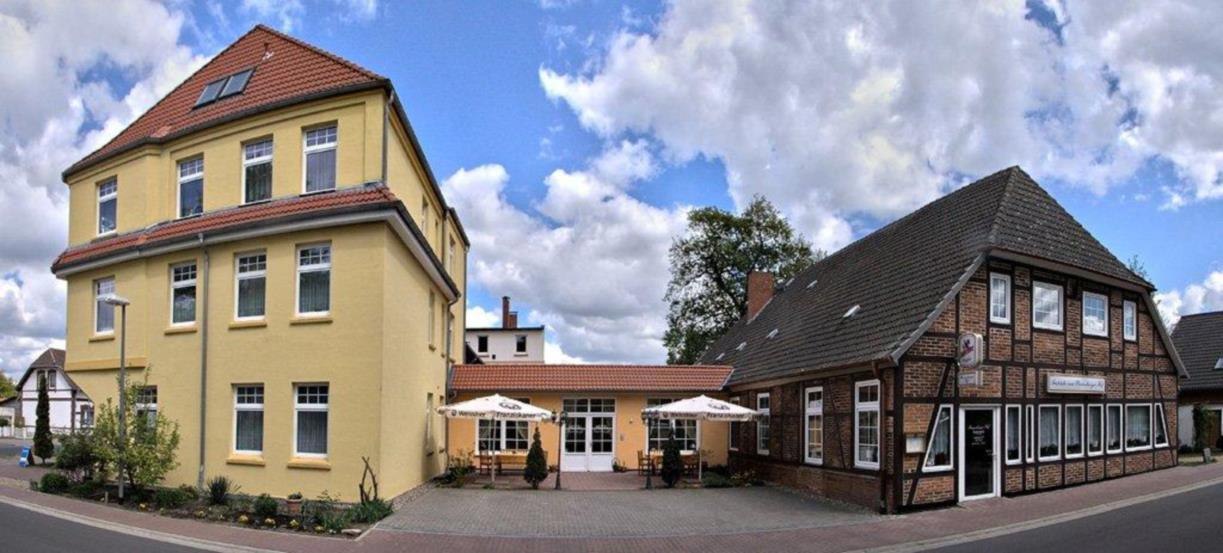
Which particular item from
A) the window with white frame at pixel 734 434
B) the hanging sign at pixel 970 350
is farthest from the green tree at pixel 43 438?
the hanging sign at pixel 970 350

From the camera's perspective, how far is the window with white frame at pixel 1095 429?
1967 centimetres

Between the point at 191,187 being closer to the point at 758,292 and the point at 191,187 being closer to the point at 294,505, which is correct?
the point at 294,505

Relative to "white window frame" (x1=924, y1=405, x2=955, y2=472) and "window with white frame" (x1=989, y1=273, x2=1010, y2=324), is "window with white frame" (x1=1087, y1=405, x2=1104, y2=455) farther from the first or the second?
"white window frame" (x1=924, y1=405, x2=955, y2=472)

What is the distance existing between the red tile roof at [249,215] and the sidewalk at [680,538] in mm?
5789

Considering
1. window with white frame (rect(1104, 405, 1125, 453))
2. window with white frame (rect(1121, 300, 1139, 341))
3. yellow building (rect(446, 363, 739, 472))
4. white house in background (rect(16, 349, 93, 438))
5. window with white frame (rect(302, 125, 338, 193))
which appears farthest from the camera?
white house in background (rect(16, 349, 93, 438))

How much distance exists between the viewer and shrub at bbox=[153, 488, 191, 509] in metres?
15.9

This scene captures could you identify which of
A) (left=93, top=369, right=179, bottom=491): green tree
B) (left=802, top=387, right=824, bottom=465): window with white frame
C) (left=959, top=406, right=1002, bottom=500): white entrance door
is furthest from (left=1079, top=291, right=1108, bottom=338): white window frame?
(left=93, top=369, right=179, bottom=491): green tree

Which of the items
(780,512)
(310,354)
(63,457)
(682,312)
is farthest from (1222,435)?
(63,457)

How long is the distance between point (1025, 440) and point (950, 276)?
4.07 metres

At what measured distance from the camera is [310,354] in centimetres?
1639

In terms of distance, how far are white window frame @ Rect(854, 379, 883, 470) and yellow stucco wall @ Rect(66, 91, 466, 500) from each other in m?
9.60

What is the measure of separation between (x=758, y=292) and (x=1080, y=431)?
16298mm

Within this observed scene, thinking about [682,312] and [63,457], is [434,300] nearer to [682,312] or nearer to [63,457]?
[63,457]

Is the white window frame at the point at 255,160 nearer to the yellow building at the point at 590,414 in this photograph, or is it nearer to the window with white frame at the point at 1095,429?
the yellow building at the point at 590,414
